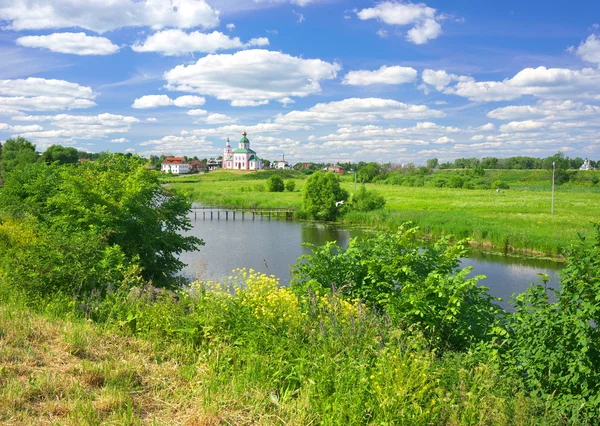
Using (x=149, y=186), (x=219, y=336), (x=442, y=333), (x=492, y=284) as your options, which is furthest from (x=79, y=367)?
(x=492, y=284)

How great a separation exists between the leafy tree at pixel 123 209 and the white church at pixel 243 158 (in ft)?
460

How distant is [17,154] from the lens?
6912cm

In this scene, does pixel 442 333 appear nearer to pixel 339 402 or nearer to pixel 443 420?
pixel 443 420

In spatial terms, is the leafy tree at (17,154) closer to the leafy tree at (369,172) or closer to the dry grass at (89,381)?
the dry grass at (89,381)

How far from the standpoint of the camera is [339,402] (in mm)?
3873

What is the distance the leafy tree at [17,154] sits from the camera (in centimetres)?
6456

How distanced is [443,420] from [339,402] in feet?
2.96

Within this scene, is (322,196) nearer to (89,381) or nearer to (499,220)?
(499,220)

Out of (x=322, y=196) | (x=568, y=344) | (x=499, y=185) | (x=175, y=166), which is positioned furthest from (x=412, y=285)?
(x=175, y=166)

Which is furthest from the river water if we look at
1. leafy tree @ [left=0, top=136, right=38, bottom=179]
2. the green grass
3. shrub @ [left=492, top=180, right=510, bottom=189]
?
shrub @ [left=492, top=180, right=510, bottom=189]

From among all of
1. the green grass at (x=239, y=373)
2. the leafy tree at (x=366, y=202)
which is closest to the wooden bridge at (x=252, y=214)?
the leafy tree at (x=366, y=202)

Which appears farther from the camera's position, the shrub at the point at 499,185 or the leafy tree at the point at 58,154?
the shrub at the point at 499,185

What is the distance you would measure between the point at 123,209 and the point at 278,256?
1259cm

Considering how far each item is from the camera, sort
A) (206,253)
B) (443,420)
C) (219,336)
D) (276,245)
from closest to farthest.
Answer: (443,420), (219,336), (206,253), (276,245)
